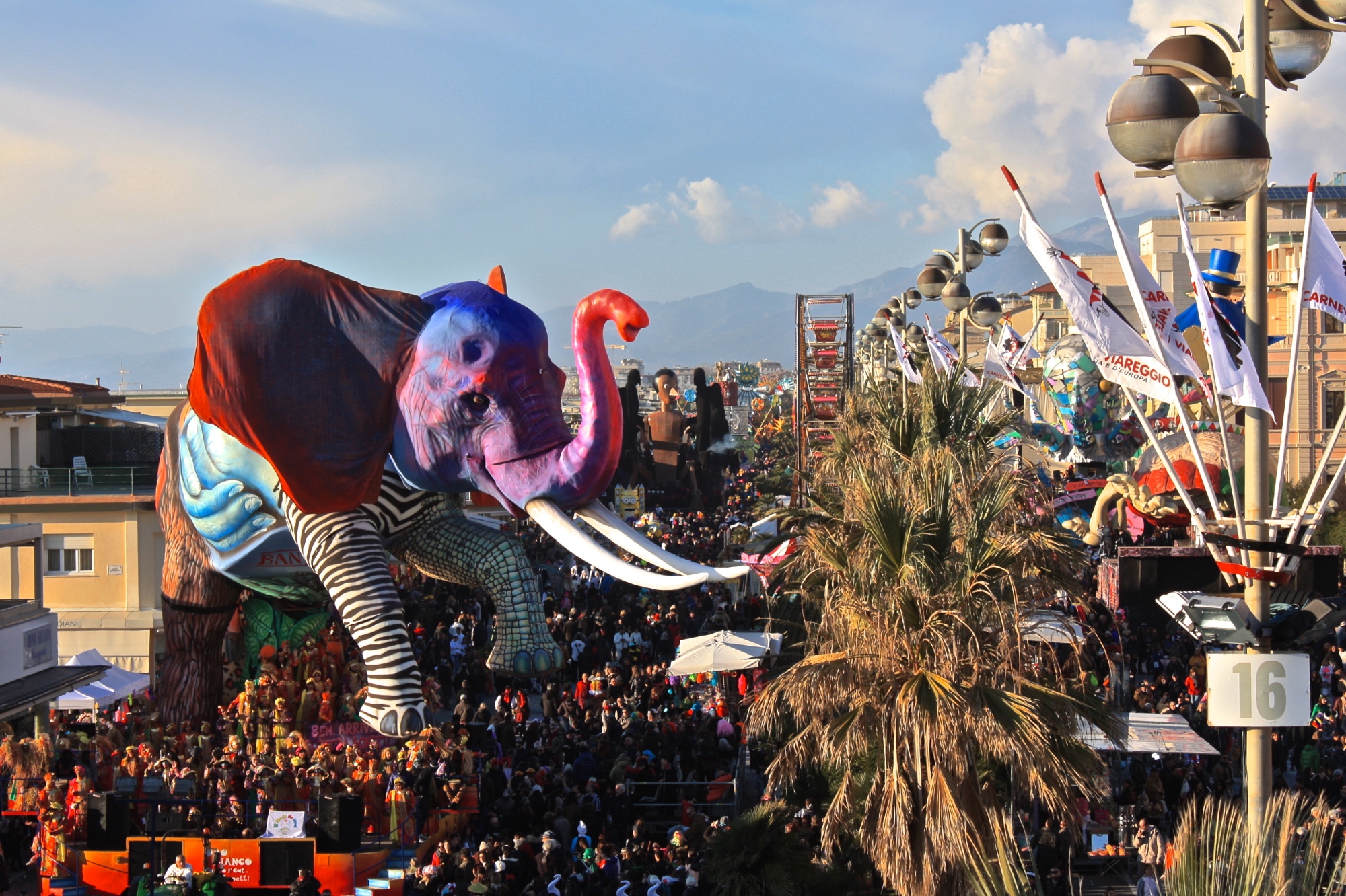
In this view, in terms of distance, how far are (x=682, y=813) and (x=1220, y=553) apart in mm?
7970

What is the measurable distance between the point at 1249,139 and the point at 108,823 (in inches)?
410

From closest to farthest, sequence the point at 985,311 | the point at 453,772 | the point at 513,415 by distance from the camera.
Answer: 1. the point at 513,415
2. the point at 453,772
3. the point at 985,311

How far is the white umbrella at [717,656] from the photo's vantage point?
15.2 metres

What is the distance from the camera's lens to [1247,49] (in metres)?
5.61

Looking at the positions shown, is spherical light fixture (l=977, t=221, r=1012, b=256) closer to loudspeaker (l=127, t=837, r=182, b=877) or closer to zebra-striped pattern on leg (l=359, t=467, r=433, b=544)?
zebra-striped pattern on leg (l=359, t=467, r=433, b=544)

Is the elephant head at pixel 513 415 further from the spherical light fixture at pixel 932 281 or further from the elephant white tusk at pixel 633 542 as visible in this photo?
the spherical light fixture at pixel 932 281

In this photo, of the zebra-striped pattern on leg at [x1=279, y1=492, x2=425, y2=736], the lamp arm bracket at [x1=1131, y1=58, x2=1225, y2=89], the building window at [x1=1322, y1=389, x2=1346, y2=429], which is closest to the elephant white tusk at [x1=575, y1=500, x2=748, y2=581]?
the zebra-striped pattern on leg at [x1=279, y1=492, x2=425, y2=736]

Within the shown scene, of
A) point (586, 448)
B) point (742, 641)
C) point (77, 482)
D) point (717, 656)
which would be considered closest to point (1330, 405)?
point (742, 641)

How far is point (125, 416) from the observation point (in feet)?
85.9

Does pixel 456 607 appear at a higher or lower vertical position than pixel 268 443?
lower

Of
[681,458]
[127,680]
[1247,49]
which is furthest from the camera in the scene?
[681,458]

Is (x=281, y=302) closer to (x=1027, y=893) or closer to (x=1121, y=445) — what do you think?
(x=1027, y=893)

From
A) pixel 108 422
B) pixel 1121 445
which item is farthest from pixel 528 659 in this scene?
pixel 1121 445

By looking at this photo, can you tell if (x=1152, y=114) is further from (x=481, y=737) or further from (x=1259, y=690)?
(x=481, y=737)
